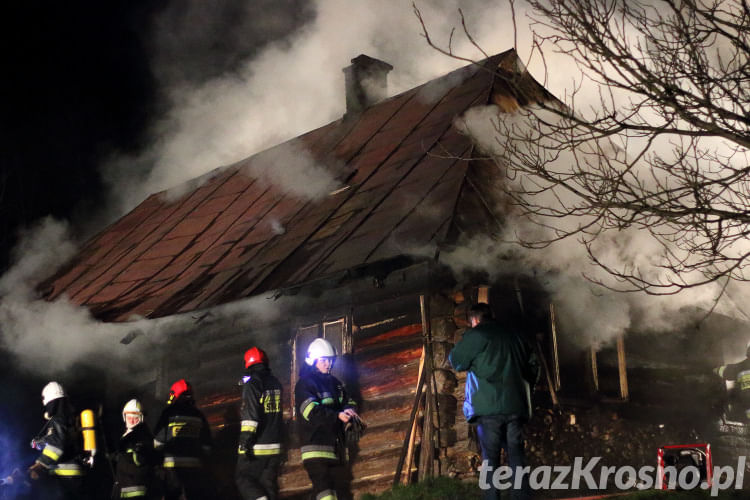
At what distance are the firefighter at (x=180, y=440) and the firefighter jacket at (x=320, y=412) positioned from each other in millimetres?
1689

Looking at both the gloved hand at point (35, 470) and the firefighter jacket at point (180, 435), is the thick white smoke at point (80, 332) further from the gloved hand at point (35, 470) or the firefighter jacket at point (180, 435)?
the gloved hand at point (35, 470)

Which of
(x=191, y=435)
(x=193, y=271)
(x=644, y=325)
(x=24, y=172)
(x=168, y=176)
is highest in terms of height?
(x=24, y=172)

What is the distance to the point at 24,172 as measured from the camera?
1342 inches

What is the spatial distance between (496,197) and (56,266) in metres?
10.4

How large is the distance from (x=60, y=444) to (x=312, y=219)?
4126 mm

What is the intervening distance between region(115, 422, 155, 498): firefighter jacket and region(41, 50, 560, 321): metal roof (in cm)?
181

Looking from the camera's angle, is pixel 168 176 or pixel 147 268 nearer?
pixel 147 268

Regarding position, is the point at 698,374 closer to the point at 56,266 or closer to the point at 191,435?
the point at 191,435

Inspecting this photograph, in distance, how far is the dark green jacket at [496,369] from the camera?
8.80 m

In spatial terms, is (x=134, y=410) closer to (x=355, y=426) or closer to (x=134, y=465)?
(x=134, y=465)

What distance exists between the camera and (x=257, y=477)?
35.4 feet

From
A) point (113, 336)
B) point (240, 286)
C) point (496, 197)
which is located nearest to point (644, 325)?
point (496, 197)

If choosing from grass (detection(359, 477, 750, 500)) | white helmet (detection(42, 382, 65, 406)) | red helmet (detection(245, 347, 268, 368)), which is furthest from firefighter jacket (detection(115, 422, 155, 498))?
grass (detection(359, 477, 750, 500))

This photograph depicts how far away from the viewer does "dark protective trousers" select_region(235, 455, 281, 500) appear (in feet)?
35.0
